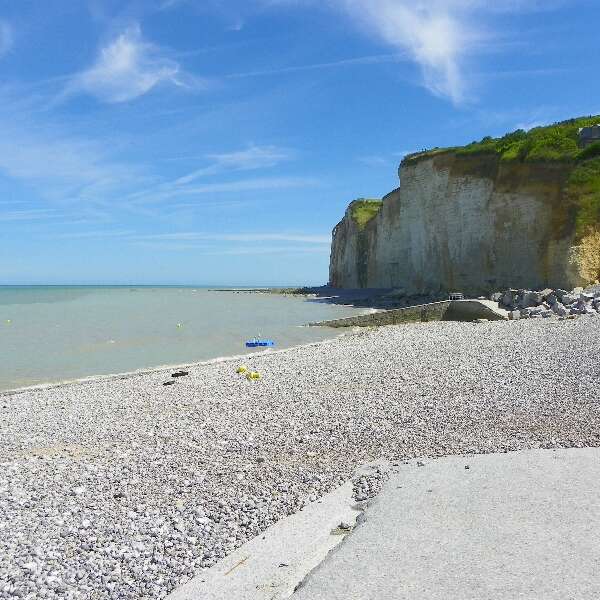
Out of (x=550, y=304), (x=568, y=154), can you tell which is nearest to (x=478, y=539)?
(x=550, y=304)

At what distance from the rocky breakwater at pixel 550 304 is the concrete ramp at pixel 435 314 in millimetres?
850

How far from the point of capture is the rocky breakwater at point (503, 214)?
28.4 metres

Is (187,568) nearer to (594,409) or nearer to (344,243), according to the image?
(594,409)

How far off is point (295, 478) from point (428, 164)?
3690 cm

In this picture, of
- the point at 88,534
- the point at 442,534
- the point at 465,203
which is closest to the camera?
the point at 442,534

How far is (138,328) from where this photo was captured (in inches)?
1169

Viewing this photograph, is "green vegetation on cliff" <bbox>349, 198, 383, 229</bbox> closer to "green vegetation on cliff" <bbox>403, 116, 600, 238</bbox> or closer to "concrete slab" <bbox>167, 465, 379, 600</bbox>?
"green vegetation on cliff" <bbox>403, 116, 600, 238</bbox>

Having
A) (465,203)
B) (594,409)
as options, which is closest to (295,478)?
(594,409)

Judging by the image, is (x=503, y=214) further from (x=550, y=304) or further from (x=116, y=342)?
(x=116, y=342)

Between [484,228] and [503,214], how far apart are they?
1.81 m

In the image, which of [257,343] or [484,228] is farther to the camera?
[484,228]

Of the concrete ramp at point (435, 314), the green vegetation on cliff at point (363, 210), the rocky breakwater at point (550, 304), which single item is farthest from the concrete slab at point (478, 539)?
the green vegetation on cliff at point (363, 210)

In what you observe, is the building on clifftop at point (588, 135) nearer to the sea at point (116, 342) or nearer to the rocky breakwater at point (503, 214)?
the rocky breakwater at point (503, 214)

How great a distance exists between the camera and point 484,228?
34844mm
